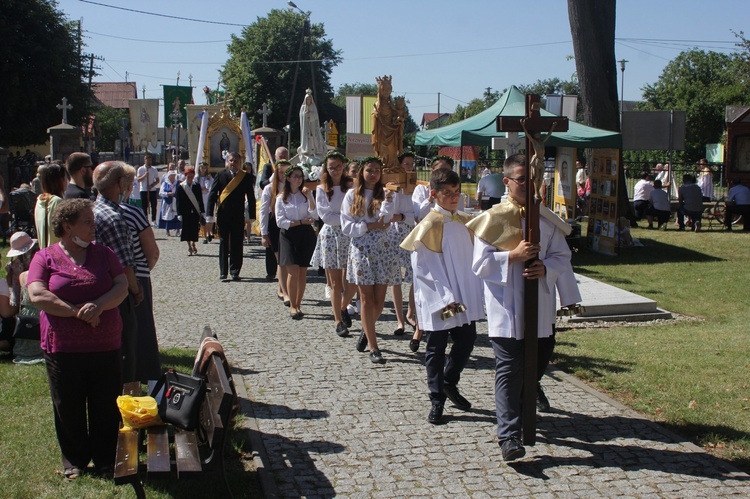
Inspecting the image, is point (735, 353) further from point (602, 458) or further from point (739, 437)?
point (602, 458)

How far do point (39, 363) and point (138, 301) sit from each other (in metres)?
2.68

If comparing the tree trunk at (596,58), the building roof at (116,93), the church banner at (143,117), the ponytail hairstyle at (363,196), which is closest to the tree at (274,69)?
the church banner at (143,117)

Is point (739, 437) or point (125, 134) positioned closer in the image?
point (739, 437)

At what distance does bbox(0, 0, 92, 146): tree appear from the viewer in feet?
130

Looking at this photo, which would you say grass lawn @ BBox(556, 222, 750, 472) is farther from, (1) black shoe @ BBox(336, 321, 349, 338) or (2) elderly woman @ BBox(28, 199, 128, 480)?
(2) elderly woman @ BBox(28, 199, 128, 480)

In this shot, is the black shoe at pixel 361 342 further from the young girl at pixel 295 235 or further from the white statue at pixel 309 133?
the white statue at pixel 309 133

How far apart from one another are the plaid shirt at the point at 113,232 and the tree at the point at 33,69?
1490 inches

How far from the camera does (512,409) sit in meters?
5.17

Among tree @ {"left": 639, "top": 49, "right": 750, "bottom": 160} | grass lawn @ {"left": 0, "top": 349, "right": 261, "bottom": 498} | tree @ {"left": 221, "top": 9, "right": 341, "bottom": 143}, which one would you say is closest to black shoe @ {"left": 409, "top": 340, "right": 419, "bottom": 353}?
grass lawn @ {"left": 0, "top": 349, "right": 261, "bottom": 498}

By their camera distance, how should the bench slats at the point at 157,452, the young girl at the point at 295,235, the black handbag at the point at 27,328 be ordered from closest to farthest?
the bench slats at the point at 157,452 < the black handbag at the point at 27,328 < the young girl at the point at 295,235

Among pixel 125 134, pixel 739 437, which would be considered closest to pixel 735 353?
pixel 739 437

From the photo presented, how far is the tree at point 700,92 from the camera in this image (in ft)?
156

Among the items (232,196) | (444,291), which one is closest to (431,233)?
(444,291)

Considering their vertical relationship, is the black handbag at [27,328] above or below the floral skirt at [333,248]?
below
